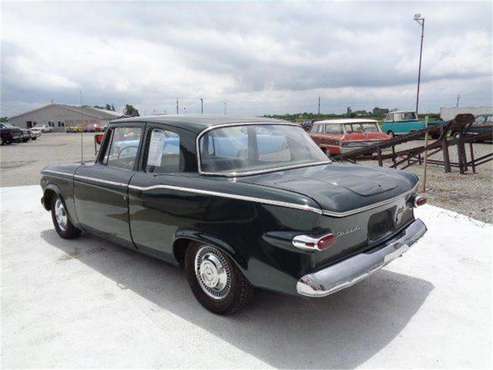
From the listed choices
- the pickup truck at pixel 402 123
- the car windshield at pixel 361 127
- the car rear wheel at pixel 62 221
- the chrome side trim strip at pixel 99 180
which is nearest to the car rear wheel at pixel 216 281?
the chrome side trim strip at pixel 99 180

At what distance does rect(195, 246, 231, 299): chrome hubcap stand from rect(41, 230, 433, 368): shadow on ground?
0.21m

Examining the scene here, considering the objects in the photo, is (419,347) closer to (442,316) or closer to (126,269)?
(442,316)

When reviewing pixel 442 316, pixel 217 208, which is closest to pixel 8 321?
pixel 217 208

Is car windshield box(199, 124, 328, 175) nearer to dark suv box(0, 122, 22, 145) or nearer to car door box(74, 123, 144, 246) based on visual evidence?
car door box(74, 123, 144, 246)

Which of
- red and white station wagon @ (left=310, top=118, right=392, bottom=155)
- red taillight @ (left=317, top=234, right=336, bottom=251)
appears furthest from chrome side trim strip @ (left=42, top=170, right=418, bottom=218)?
red and white station wagon @ (left=310, top=118, right=392, bottom=155)

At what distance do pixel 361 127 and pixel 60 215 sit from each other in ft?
34.1

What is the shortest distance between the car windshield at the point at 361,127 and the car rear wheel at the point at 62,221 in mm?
9815

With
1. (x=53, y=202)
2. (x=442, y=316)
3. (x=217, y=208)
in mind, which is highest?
(x=217, y=208)

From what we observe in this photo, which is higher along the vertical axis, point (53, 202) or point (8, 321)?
point (53, 202)

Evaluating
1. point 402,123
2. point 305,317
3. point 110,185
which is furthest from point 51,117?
point 305,317

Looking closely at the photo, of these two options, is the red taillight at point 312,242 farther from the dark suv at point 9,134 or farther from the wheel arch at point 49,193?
the dark suv at point 9,134

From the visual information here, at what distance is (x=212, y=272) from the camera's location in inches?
119

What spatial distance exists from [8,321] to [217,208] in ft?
6.36

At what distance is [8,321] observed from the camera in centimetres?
307
